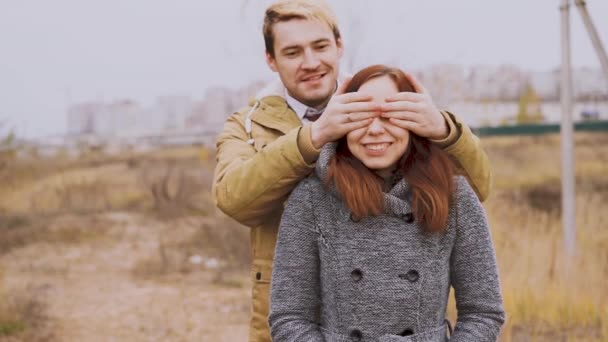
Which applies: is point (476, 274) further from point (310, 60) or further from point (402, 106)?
point (310, 60)

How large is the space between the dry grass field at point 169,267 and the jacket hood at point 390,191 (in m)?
2.72

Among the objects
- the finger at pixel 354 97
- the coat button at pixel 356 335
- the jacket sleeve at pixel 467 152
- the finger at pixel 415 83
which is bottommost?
the coat button at pixel 356 335

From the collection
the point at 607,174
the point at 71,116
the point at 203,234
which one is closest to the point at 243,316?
the point at 203,234

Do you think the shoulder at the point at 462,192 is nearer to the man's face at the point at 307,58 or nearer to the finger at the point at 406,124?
the finger at the point at 406,124

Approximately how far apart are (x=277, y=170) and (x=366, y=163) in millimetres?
231

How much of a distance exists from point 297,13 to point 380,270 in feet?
2.64

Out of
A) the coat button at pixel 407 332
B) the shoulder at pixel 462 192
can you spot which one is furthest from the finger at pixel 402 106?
the coat button at pixel 407 332

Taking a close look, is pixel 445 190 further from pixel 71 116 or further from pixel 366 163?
pixel 71 116

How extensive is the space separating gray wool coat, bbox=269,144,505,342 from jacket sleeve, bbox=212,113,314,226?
0.20 feet

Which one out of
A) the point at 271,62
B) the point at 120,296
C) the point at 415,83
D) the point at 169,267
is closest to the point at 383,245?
Answer: the point at 415,83

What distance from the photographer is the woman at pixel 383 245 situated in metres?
1.64

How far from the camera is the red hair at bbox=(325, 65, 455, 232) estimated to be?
1.62 m

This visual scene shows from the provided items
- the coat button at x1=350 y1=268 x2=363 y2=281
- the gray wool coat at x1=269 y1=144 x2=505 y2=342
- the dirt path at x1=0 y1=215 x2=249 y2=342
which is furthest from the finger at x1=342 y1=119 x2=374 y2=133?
the dirt path at x1=0 y1=215 x2=249 y2=342

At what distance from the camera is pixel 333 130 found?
162 centimetres
